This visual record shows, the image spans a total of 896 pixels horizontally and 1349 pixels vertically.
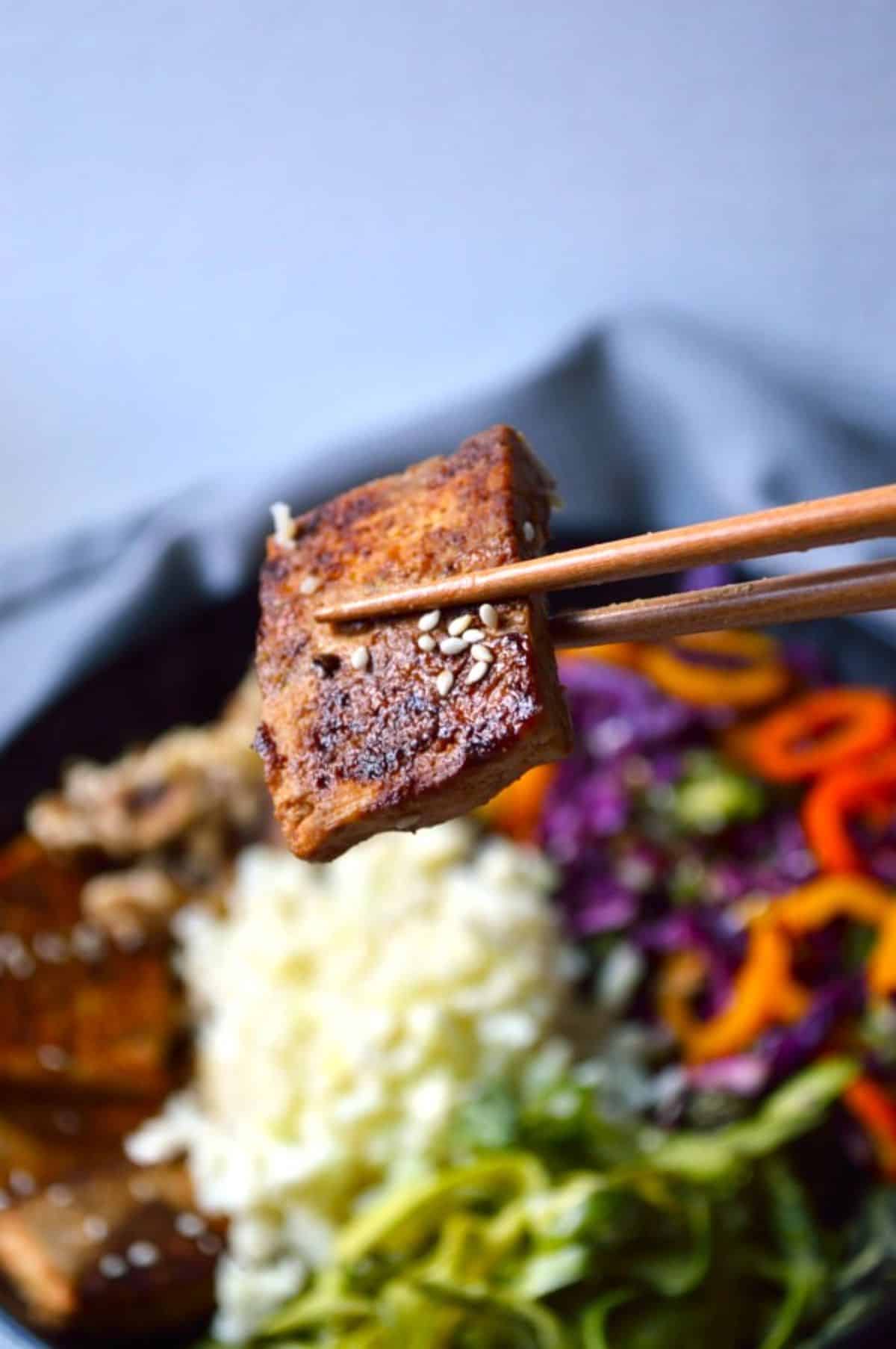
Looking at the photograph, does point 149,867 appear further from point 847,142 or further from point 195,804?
point 847,142

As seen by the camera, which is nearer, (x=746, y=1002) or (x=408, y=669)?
(x=408, y=669)

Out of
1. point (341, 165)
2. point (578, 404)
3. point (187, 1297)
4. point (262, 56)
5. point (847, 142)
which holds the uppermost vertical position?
point (262, 56)

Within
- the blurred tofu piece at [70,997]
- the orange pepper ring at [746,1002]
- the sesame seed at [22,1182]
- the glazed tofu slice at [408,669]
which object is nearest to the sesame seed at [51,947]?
the blurred tofu piece at [70,997]

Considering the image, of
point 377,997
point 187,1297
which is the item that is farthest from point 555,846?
point 187,1297

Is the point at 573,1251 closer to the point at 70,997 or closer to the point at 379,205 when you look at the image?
the point at 70,997

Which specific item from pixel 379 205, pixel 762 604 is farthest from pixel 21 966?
pixel 379 205

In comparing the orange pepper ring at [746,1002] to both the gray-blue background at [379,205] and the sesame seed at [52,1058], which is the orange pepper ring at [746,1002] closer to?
the sesame seed at [52,1058]

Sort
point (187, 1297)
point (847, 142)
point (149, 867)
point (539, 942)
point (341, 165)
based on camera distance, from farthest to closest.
Answer: point (341, 165) < point (847, 142) < point (149, 867) < point (539, 942) < point (187, 1297)
